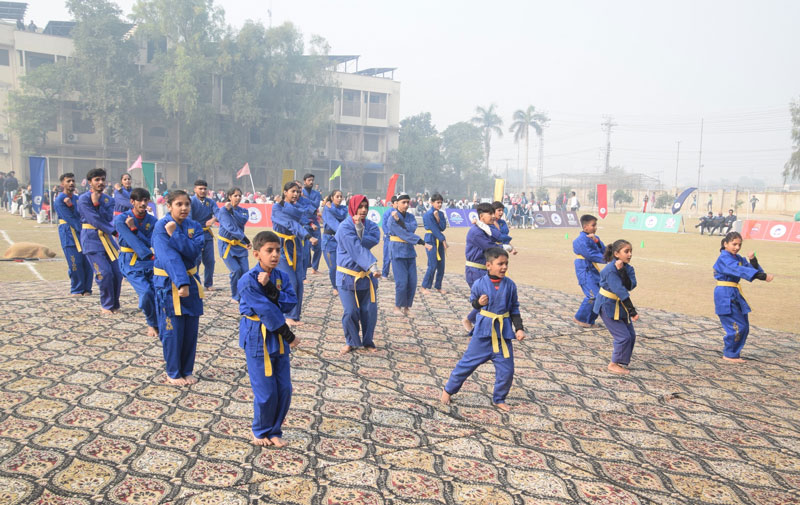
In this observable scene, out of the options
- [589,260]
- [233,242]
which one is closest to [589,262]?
[589,260]

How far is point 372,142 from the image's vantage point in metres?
52.9

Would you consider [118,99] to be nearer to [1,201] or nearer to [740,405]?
[1,201]

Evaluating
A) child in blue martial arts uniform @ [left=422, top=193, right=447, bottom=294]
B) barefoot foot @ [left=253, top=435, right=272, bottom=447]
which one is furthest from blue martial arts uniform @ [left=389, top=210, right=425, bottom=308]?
barefoot foot @ [left=253, top=435, right=272, bottom=447]

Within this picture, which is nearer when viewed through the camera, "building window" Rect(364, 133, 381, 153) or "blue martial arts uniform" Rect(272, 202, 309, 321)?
"blue martial arts uniform" Rect(272, 202, 309, 321)

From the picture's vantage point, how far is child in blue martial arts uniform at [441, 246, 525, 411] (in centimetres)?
495

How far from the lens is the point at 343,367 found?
6.02 m

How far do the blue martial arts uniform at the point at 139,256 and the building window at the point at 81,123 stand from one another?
38.2m

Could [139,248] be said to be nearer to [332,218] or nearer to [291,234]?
[291,234]

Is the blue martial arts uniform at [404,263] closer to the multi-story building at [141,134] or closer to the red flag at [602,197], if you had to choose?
the red flag at [602,197]

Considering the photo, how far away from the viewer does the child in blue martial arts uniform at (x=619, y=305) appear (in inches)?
245

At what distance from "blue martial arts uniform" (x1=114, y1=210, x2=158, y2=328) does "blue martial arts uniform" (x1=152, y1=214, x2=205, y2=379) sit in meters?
1.26

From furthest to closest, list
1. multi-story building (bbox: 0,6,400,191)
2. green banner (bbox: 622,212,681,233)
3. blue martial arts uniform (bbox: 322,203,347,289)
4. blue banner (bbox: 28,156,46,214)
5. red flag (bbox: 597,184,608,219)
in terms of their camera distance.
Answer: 1. multi-story building (bbox: 0,6,400,191)
2. green banner (bbox: 622,212,681,233)
3. red flag (bbox: 597,184,608,219)
4. blue banner (bbox: 28,156,46,214)
5. blue martial arts uniform (bbox: 322,203,347,289)

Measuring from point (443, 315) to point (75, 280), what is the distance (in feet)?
17.6

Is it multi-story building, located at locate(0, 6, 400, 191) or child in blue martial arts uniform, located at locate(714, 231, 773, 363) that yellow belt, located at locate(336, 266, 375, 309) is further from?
multi-story building, located at locate(0, 6, 400, 191)
